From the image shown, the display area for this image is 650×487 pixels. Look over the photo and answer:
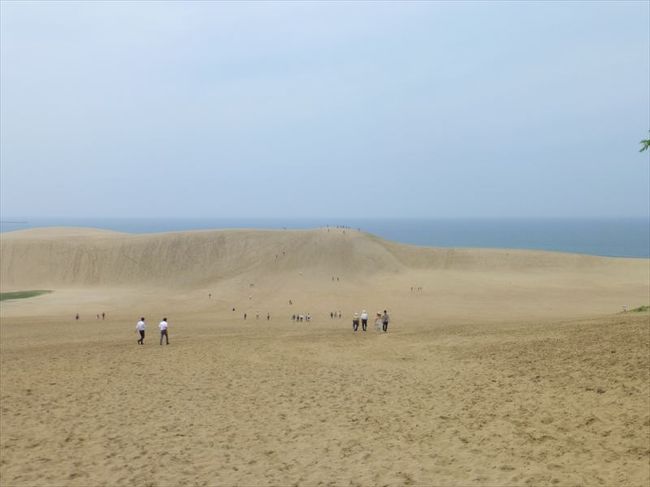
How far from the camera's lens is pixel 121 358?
1991 centimetres

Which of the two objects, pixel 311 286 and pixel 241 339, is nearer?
pixel 241 339

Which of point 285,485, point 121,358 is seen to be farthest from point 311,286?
point 285,485

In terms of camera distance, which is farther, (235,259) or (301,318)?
(235,259)

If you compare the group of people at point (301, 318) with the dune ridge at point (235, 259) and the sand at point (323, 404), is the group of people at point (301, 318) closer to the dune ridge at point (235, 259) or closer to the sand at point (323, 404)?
the sand at point (323, 404)

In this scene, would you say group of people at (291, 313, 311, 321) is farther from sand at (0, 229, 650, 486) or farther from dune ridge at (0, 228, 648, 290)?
dune ridge at (0, 228, 648, 290)

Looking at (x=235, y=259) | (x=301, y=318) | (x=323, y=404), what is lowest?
(x=301, y=318)

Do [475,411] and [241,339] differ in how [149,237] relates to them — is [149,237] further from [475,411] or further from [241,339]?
[475,411]

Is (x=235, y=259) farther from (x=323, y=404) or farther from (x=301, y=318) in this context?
(x=323, y=404)

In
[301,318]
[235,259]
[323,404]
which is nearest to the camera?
[323,404]

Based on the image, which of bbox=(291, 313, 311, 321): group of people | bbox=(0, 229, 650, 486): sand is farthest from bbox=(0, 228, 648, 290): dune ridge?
bbox=(0, 229, 650, 486): sand

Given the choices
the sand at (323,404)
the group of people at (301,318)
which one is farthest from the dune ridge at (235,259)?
the sand at (323,404)

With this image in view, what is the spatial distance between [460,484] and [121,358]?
1468cm

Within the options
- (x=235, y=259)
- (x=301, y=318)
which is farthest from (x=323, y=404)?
(x=235, y=259)

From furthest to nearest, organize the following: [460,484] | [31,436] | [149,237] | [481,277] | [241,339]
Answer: [149,237] < [481,277] < [241,339] < [31,436] < [460,484]
